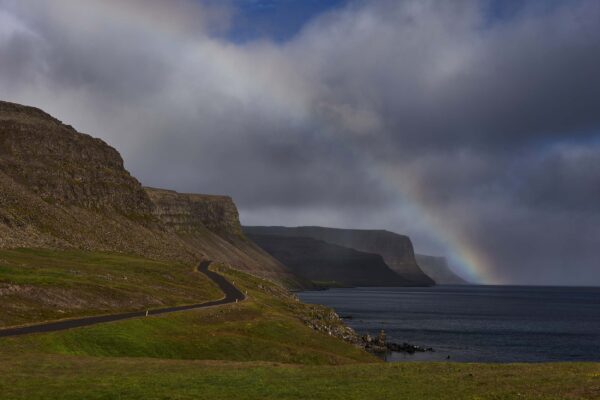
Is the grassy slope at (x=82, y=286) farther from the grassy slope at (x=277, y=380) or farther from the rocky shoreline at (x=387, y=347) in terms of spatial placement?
the rocky shoreline at (x=387, y=347)

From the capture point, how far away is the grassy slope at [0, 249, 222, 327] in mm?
70938

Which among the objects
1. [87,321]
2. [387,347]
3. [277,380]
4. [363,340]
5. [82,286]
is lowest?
[387,347]

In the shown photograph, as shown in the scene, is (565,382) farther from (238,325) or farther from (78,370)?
(238,325)

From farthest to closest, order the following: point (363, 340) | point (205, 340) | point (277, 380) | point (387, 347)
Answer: point (363, 340)
point (387, 347)
point (205, 340)
point (277, 380)

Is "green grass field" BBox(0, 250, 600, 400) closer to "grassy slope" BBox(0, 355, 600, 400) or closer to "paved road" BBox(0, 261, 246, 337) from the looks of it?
"grassy slope" BBox(0, 355, 600, 400)

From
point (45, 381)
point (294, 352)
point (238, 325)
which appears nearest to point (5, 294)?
point (238, 325)

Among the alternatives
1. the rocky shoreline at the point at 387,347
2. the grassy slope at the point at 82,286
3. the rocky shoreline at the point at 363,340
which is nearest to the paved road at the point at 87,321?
the grassy slope at the point at 82,286

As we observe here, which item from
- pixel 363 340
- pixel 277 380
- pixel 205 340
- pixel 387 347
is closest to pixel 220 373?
pixel 277 380

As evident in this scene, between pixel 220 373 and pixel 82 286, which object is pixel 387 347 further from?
pixel 220 373

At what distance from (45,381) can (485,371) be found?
2944 centimetres

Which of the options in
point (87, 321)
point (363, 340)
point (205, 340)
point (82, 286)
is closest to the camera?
point (205, 340)

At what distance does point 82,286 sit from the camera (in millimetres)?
86625

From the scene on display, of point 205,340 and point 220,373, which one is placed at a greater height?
point 220,373

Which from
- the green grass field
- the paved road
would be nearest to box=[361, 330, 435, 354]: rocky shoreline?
the paved road
